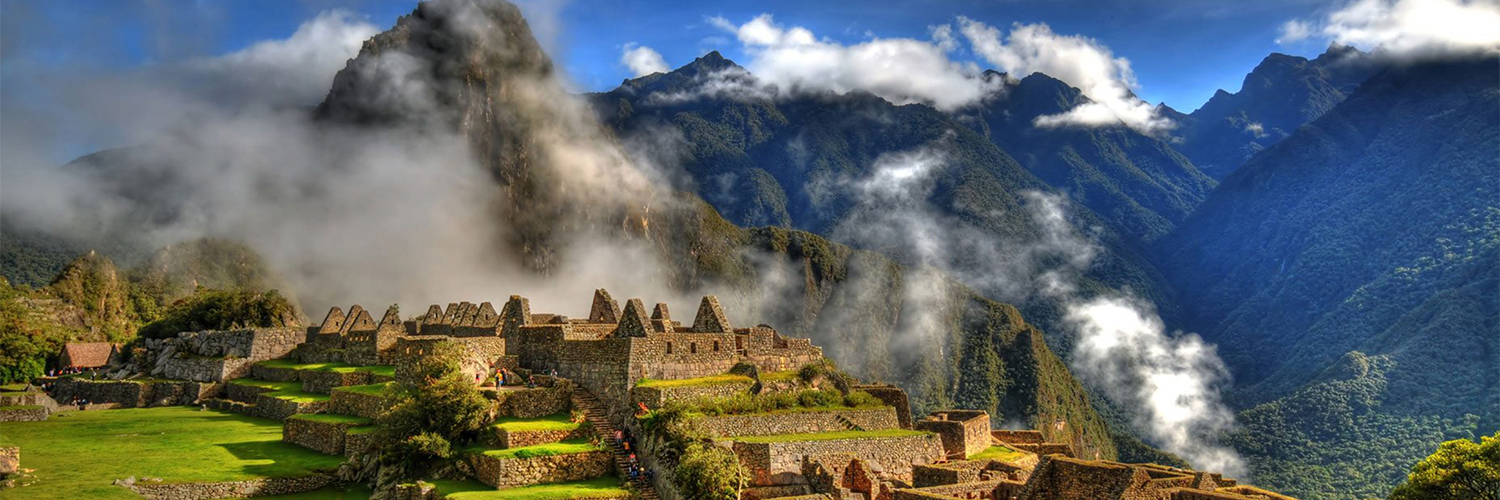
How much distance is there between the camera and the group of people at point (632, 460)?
78.5 ft

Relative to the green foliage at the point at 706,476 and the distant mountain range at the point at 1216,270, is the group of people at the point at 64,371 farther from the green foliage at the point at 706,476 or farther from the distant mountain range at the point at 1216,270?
the green foliage at the point at 706,476

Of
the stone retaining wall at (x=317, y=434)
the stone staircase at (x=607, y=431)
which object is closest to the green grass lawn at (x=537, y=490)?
the stone staircase at (x=607, y=431)

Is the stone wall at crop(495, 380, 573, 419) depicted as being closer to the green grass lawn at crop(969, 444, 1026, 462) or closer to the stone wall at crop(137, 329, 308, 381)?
the green grass lawn at crop(969, 444, 1026, 462)

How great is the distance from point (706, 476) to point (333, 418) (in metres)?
15.3

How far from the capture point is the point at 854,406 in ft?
96.3

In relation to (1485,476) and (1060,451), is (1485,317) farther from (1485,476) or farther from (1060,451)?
(1485,476)

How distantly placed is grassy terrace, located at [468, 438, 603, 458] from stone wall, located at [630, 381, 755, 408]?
1643mm

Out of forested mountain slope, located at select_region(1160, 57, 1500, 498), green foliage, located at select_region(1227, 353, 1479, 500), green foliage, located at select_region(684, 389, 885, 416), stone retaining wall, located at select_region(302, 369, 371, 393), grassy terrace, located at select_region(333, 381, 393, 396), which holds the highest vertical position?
forested mountain slope, located at select_region(1160, 57, 1500, 498)

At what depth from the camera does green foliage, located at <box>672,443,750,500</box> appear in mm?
22172

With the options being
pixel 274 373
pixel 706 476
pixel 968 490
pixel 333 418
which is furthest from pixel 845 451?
pixel 274 373

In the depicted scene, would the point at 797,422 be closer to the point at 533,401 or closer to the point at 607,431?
the point at 607,431

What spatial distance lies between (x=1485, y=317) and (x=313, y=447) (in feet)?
354

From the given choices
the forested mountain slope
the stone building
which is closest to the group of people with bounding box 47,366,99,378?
the stone building

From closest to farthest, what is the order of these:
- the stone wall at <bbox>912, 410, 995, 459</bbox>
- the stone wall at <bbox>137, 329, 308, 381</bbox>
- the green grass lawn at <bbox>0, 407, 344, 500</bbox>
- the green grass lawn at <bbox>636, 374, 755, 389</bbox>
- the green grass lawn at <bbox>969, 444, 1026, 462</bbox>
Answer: the green grass lawn at <bbox>0, 407, 344, 500</bbox> → the green grass lawn at <bbox>636, 374, 755, 389</bbox> → the green grass lawn at <bbox>969, 444, 1026, 462</bbox> → the stone wall at <bbox>912, 410, 995, 459</bbox> → the stone wall at <bbox>137, 329, 308, 381</bbox>
